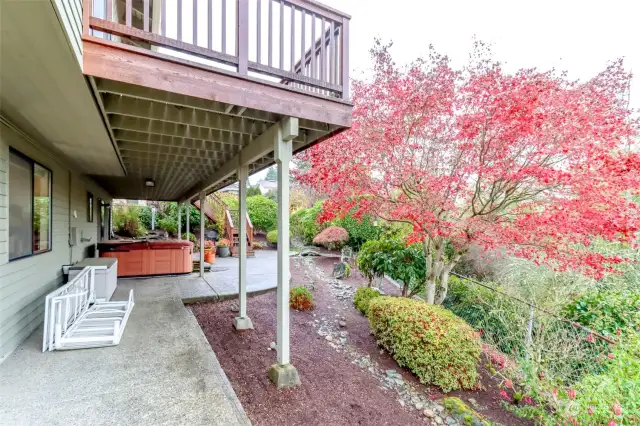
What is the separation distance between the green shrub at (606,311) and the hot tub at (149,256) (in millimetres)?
8582

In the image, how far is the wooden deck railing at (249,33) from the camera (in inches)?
96.4

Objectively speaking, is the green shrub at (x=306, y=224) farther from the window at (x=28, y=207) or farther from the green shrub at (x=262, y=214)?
the window at (x=28, y=207)

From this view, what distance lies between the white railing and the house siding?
0.30 meters

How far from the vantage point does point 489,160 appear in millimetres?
4793

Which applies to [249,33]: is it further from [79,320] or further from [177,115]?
[79,320]

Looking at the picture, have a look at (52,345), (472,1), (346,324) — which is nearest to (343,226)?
(346,324)

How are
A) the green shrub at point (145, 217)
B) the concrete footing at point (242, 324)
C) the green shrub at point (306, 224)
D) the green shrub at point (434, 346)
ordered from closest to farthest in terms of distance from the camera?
the green shrub at point (434, 346)
the concrete footing at point (242, 324)
the green shrub at point (306, 224)
the green shrub at point (145, 217)

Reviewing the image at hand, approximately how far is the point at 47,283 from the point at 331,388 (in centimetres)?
420

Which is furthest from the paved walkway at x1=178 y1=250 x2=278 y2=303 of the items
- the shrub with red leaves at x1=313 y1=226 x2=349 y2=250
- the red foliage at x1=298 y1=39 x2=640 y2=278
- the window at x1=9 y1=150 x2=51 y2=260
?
the shrub with red leaves at x1=313 y1=226 x2=349 y2=250

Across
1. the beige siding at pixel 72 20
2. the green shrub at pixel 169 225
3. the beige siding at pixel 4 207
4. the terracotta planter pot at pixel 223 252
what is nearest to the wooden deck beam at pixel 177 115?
the beige siding at pixel 72 20

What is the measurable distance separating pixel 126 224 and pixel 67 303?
1326 cm

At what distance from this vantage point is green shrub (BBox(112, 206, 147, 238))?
14.7m

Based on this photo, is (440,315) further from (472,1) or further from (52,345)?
(472,1)

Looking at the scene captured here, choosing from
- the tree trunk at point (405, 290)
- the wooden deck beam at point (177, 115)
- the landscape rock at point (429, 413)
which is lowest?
the landscape rock at point (429, 413)
